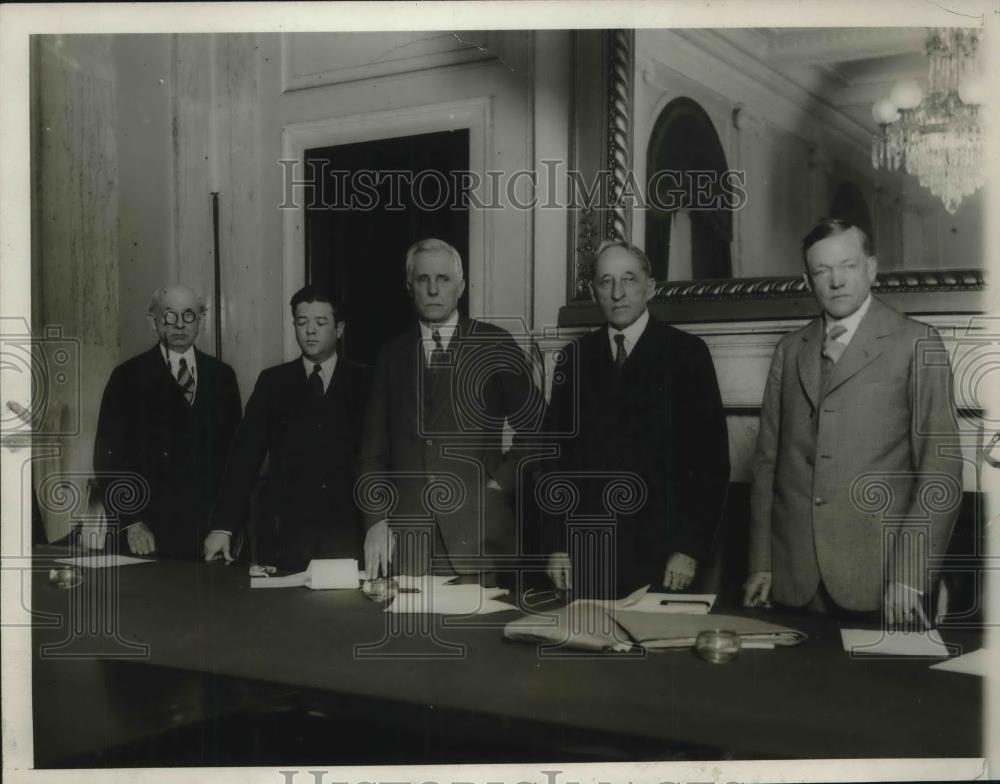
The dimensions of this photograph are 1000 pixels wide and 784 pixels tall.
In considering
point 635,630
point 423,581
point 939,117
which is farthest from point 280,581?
point 939,117

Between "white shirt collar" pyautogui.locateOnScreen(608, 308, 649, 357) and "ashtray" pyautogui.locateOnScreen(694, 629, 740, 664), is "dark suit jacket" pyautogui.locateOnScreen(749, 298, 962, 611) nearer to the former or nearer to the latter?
"white shirt collar" pyautogui.locateOnScreen(608, 308, 649, 357)

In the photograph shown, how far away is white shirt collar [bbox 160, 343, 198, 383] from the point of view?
3.11 meters

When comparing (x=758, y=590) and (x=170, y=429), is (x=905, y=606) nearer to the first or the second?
(x=758, y=590)

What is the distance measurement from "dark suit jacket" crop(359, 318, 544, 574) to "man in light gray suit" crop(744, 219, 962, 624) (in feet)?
2.36

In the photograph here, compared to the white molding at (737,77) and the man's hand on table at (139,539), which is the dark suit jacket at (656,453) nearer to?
the white molding at (737,77)

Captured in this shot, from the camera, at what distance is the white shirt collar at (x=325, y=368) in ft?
9.94

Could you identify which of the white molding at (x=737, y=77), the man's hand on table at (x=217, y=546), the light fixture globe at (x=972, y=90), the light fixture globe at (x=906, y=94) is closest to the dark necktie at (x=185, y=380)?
the man's hand on table at (x=217, y=546)

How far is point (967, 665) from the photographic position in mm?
2084

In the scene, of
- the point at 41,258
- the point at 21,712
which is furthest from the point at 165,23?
the point at 21,712

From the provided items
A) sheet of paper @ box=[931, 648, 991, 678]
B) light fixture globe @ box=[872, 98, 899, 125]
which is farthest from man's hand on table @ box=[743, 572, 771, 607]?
light fixture globe @ box=[872, 98, 899, 125]

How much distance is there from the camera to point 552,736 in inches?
77.4

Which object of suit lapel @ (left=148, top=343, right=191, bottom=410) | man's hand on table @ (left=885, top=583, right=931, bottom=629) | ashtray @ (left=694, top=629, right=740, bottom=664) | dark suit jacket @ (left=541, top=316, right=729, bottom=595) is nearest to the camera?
ashtray @ (left=694, top=629, right=740, bottom=664)

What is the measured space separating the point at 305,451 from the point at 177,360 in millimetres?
527

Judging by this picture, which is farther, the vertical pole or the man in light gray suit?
the vertical pole
